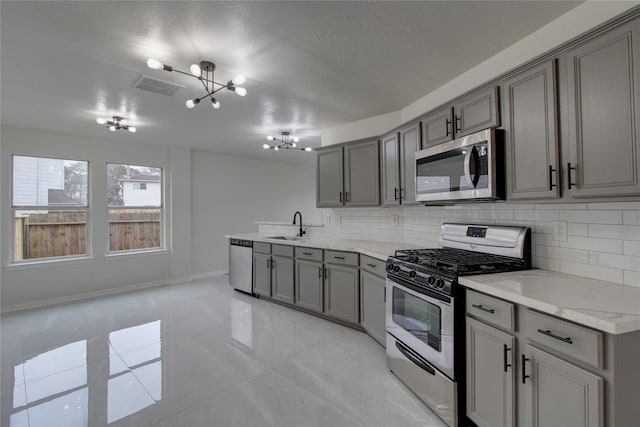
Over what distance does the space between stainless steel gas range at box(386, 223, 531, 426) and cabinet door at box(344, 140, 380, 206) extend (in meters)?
1.16

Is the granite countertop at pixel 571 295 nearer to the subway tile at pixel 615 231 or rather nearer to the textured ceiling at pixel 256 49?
the subway tile at pixel 615 231

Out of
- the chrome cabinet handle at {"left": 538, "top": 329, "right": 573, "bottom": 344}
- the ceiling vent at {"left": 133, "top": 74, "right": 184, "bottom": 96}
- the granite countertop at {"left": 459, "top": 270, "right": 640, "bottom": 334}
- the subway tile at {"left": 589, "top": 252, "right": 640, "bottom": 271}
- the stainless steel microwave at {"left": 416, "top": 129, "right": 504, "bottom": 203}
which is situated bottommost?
the chrome cabinet handle at {"left": 538, "top": 329, "right": 573, "bottom": 344}

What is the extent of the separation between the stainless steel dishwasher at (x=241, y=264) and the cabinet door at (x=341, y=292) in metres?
1.61

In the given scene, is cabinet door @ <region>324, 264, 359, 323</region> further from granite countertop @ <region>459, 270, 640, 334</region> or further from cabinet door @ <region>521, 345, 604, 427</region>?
cabinet door @ <region>521, 345, 604, 427</region>

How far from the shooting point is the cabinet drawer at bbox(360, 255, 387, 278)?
278cm

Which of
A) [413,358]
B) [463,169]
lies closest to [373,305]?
[413,358]

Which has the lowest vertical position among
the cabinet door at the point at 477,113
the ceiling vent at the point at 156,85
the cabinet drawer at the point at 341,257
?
the cabinet drawer at the point at 341,257

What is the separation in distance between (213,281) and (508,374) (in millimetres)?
5141

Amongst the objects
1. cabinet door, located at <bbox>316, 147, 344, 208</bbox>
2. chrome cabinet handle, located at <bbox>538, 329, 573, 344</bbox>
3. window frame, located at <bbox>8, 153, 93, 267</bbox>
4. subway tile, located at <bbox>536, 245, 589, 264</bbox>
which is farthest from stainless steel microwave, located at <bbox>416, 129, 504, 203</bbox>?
window frame, located at <bbox>8, 153, 93, 267</bbox>

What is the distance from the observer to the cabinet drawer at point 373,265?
2.78m

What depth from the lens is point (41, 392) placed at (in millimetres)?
2209

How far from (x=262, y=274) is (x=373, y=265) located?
2054mm

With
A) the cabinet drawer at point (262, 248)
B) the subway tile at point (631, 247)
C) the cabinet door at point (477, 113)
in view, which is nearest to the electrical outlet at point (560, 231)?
the subway tile at point (631, 247)

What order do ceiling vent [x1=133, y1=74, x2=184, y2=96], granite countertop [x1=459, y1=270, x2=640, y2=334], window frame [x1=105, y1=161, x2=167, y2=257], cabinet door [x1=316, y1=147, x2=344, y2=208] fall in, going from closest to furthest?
granite countertop [x1=459, y1=270, x2=640, y2=334] → ceiling vent [x1=133, y1=74, x2=184, y2=96] → cabinet door [x1=316, y1=147, x2=344, y2=208] → window frame [x1=105, y1=161, x2=167, y2=257]
